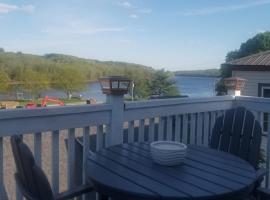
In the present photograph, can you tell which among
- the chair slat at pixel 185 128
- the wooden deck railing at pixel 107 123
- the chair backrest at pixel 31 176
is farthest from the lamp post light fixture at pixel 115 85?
the chair backrest at pixel 31 176

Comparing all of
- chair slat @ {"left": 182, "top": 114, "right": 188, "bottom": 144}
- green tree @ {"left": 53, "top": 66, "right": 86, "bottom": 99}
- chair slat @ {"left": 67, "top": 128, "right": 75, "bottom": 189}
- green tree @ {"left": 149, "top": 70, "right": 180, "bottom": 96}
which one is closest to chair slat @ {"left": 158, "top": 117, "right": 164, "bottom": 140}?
chair slat @ {"left": 182, "top": 114, "right": 188, "bottom": 144}

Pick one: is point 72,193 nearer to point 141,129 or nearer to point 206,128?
point 141,129

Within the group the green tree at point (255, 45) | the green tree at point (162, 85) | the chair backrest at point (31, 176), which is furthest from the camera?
the green tree at point (255, 45)

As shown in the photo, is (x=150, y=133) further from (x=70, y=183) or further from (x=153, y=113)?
(x=70, y=183)

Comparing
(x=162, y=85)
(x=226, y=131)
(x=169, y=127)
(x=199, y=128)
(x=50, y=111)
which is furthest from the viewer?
(x=162, y=85)

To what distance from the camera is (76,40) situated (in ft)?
89.6

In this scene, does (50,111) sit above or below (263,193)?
above

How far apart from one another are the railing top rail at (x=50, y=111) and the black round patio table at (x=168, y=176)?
34cm

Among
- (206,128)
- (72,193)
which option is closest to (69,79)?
(206,128)

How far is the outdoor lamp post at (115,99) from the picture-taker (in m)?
2.41

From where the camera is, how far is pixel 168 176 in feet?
5.46

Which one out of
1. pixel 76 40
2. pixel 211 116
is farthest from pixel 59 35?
pixel 211 116

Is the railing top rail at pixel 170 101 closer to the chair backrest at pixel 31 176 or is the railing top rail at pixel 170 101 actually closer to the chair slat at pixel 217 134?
the chair slat at pixel 217 134

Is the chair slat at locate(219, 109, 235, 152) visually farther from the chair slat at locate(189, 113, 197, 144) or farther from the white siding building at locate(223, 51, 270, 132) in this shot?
the white siding building at locate(223, 51, 270, 132)
